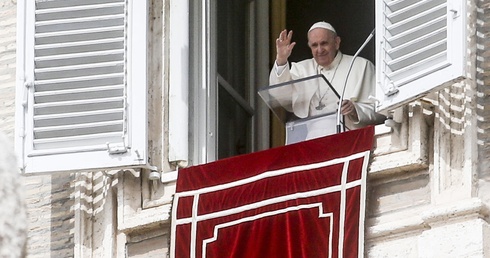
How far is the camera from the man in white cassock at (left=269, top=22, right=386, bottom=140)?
544cm

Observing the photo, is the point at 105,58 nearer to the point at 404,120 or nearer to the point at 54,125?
the point at 54,125

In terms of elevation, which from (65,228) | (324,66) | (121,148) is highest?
(324,66)

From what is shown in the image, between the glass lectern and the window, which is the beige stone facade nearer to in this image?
the window

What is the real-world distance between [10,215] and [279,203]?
4417 mm

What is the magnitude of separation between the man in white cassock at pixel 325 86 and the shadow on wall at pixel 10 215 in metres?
4.66

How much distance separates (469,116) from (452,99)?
12cm

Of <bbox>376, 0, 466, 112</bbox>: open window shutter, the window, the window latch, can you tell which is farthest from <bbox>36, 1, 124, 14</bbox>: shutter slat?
<bbox>376, 0, 466, 112</bbox>: open window shutter

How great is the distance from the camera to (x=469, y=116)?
4.84 meters

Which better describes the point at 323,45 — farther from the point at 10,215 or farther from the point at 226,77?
the point at 10,215

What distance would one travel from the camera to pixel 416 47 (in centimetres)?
477

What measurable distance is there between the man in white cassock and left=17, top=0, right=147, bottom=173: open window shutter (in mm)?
661

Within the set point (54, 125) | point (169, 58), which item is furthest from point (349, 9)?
point (54, 125)

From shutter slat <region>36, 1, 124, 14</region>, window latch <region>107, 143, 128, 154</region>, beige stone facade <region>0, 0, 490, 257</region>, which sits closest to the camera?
beige stone facade <region>0, 0, 490, 257</region>

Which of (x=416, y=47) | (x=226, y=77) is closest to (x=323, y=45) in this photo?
(x=226, y=77)
